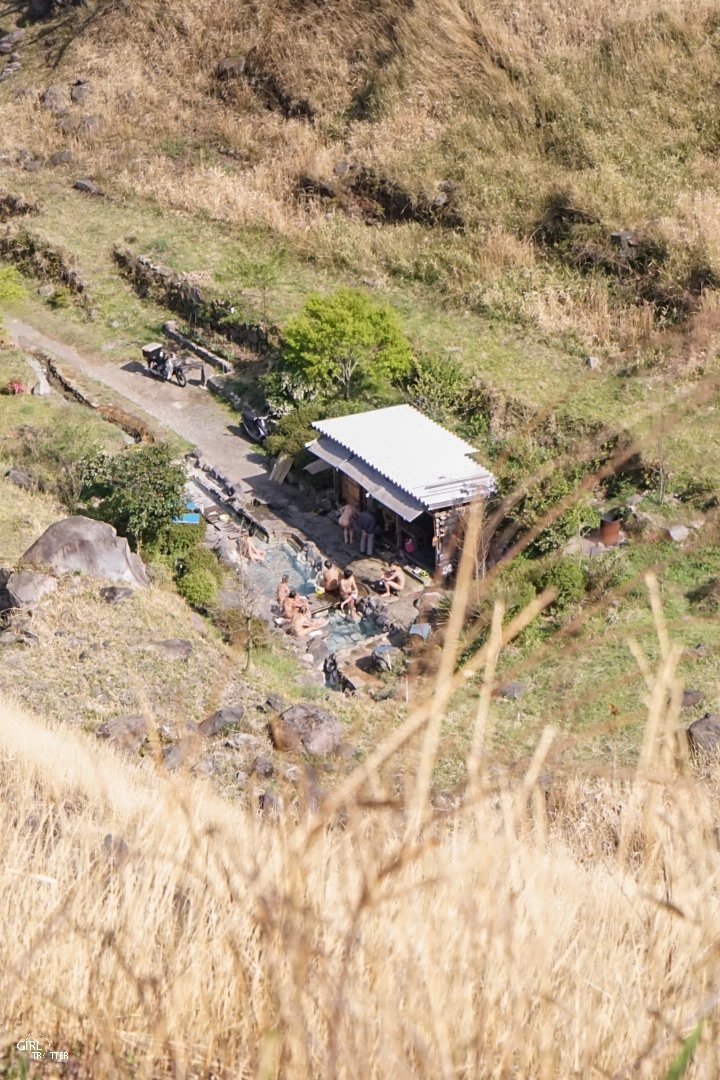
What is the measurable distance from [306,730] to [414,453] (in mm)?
6828

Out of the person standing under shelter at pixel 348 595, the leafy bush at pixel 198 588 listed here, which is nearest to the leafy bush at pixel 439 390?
the person standing under shelter at pixel 348 595

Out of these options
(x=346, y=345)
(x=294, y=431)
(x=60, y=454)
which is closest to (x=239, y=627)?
(x=294, y=431)

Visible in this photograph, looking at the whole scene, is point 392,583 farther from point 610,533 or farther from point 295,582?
point 610,533

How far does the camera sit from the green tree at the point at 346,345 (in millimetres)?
21672

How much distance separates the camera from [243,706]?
13.8m

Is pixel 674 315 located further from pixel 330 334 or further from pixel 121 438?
pixel 121 438

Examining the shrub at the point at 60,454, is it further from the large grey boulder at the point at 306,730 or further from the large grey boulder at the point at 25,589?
the large grey boulder at the point at 306,730

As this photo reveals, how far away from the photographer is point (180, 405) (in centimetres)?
2392

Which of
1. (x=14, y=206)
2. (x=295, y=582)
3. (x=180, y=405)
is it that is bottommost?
(x=295, y=582)


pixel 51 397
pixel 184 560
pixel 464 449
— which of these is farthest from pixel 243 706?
pixel 51 397

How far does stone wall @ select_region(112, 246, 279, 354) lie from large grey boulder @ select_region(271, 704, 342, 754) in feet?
42.4

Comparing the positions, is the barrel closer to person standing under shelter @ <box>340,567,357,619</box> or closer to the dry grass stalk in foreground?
person standing under shelter @ <box>340,567,357,619</box>

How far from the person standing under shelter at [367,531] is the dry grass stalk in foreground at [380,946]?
14883mm

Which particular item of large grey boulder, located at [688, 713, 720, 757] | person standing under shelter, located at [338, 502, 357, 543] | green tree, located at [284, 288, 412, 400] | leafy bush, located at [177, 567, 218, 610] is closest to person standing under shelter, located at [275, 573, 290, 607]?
leafy bush, located at [177, 567, 218, 610]
